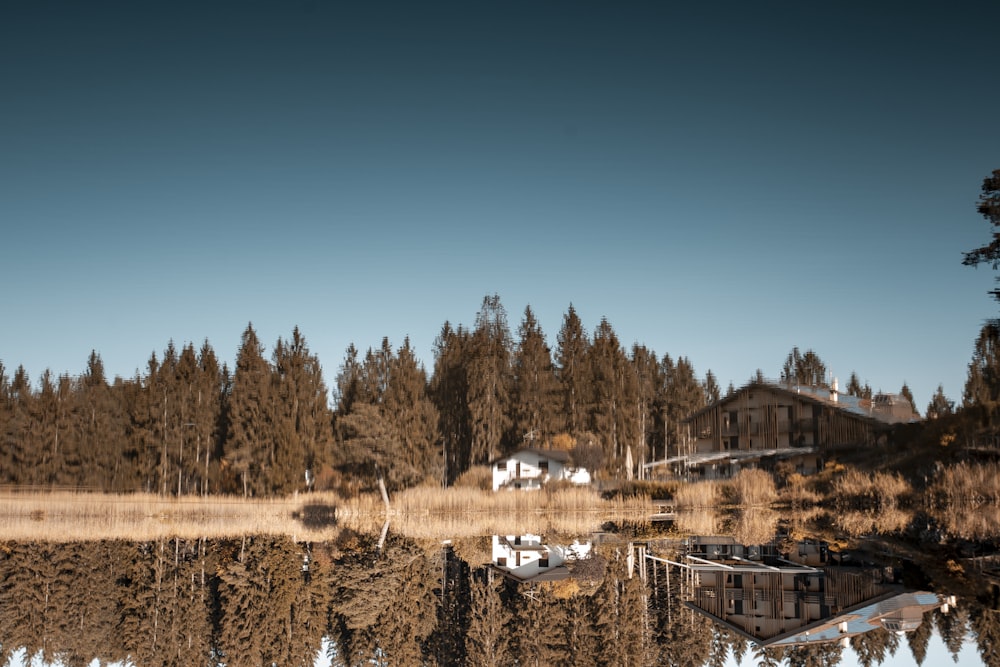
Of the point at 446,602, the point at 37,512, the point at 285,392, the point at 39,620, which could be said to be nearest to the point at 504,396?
the point at 285,392

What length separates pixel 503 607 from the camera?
18.2 metres

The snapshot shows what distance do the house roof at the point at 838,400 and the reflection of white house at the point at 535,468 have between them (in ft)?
33.8

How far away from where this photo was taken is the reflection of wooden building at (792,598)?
47.6 feet

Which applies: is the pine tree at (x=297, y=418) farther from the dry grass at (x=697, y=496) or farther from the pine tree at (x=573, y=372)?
the dry grass at (x=697, y=496)

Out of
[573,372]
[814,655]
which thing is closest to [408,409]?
[573,372]

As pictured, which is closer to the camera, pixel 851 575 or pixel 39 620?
pixel 39 620

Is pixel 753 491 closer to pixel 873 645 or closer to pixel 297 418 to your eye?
pixel 873 645

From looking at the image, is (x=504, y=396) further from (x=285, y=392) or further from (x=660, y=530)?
(x=660, y=530)

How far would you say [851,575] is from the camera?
747 inches

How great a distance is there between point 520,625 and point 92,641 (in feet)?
25.0

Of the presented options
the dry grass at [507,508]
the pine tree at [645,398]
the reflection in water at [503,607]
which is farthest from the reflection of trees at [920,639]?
the pine tree at [645,398]

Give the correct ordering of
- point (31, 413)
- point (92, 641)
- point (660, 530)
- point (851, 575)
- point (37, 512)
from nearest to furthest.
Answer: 1. point (92, 641)
2. point (851, 575)
3. point (660, 530)
4. point (37, 512)
5. point (31, 413)

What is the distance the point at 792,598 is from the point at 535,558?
25.1 feet

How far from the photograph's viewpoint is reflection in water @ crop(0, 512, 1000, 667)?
46.4 feet
